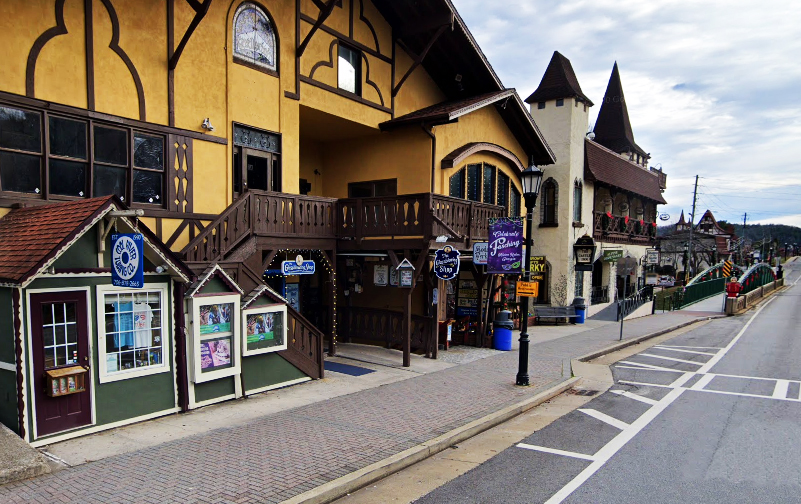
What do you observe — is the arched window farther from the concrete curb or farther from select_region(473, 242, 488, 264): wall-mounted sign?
the concrete curb

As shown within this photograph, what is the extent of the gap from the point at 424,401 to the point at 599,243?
20284 mm

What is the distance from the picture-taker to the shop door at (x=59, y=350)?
7.03m

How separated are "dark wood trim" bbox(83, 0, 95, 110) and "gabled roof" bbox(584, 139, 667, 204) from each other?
2129cm

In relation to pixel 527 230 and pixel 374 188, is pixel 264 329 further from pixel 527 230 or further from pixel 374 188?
pixel 374 188

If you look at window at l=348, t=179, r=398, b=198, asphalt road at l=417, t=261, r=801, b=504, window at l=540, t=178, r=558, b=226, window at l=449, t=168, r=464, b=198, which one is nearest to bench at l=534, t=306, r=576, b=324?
window at l=540, t=178, r=558, b=226

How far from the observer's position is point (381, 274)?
50.8 ft

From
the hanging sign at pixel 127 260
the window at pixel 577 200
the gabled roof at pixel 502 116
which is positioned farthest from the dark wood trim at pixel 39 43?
the window at pixel 577 200

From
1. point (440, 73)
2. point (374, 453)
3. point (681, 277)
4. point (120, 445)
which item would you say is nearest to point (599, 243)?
point (440, 73)

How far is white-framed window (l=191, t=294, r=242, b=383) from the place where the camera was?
887cm

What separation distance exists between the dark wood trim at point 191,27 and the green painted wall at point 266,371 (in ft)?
20.4

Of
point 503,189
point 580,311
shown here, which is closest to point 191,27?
point 503,189

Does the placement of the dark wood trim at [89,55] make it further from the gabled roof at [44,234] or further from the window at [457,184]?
the window at [457,184]

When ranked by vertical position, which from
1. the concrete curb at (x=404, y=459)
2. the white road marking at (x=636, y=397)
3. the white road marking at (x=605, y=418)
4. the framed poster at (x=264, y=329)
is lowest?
the white road marking at (x=636, y=397)

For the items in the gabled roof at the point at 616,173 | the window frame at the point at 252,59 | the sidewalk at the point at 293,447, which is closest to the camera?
the sidewalk at the point at 293,447
